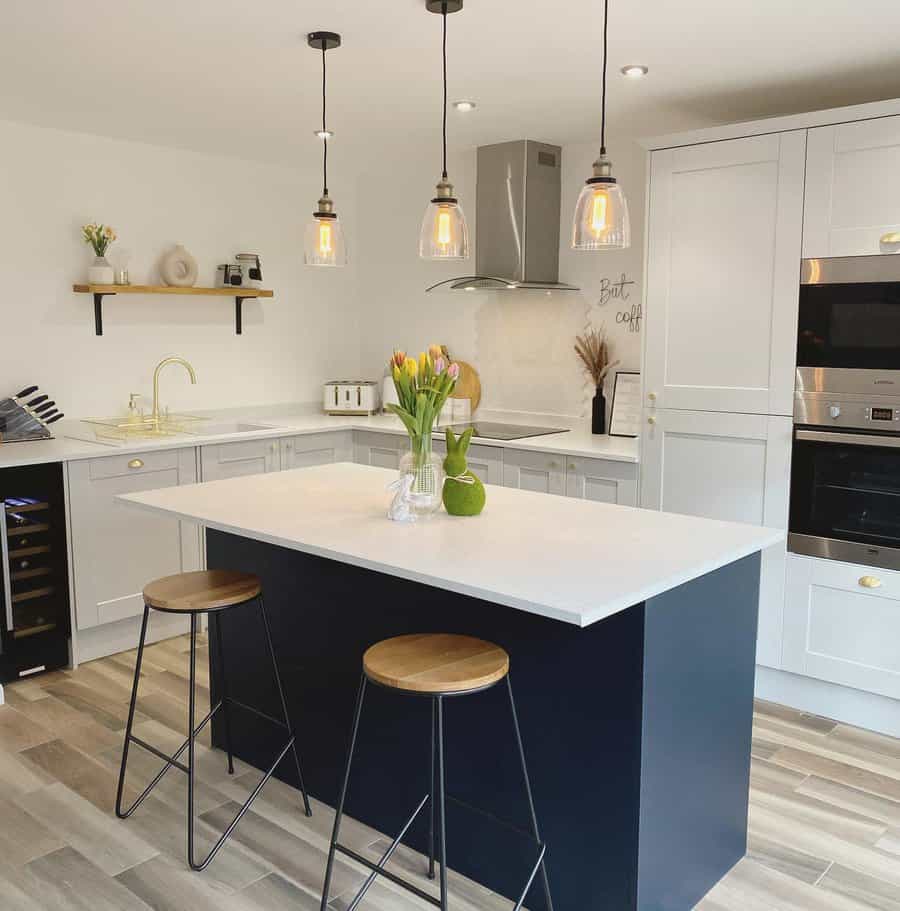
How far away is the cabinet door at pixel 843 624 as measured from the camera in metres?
3.32

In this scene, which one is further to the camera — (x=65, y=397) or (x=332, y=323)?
(x=332, y=323)

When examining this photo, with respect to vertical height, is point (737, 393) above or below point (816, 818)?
above

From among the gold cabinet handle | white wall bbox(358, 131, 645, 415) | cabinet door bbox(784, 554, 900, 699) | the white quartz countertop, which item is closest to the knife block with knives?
the white quartz countertop

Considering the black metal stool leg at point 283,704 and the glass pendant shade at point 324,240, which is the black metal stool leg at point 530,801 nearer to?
the black metal stool leg at point 283,704

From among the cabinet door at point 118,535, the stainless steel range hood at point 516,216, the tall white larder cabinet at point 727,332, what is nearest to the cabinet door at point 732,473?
the tall white larder cabinet at point 727,332

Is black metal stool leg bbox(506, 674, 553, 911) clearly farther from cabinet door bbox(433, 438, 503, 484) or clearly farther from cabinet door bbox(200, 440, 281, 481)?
cabinet door bbox(200, 440, 281, 481)

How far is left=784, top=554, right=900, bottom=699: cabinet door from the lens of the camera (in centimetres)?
332

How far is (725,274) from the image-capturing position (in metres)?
3.61

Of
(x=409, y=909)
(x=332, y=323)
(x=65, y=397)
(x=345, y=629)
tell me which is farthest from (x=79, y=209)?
(x=409, y=909)

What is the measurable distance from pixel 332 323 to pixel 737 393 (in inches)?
116

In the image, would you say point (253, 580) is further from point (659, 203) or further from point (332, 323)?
point (332, 323)

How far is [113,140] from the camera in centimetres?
464

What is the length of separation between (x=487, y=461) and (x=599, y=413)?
2.05ft

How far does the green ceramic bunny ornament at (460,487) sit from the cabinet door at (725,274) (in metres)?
1.44
